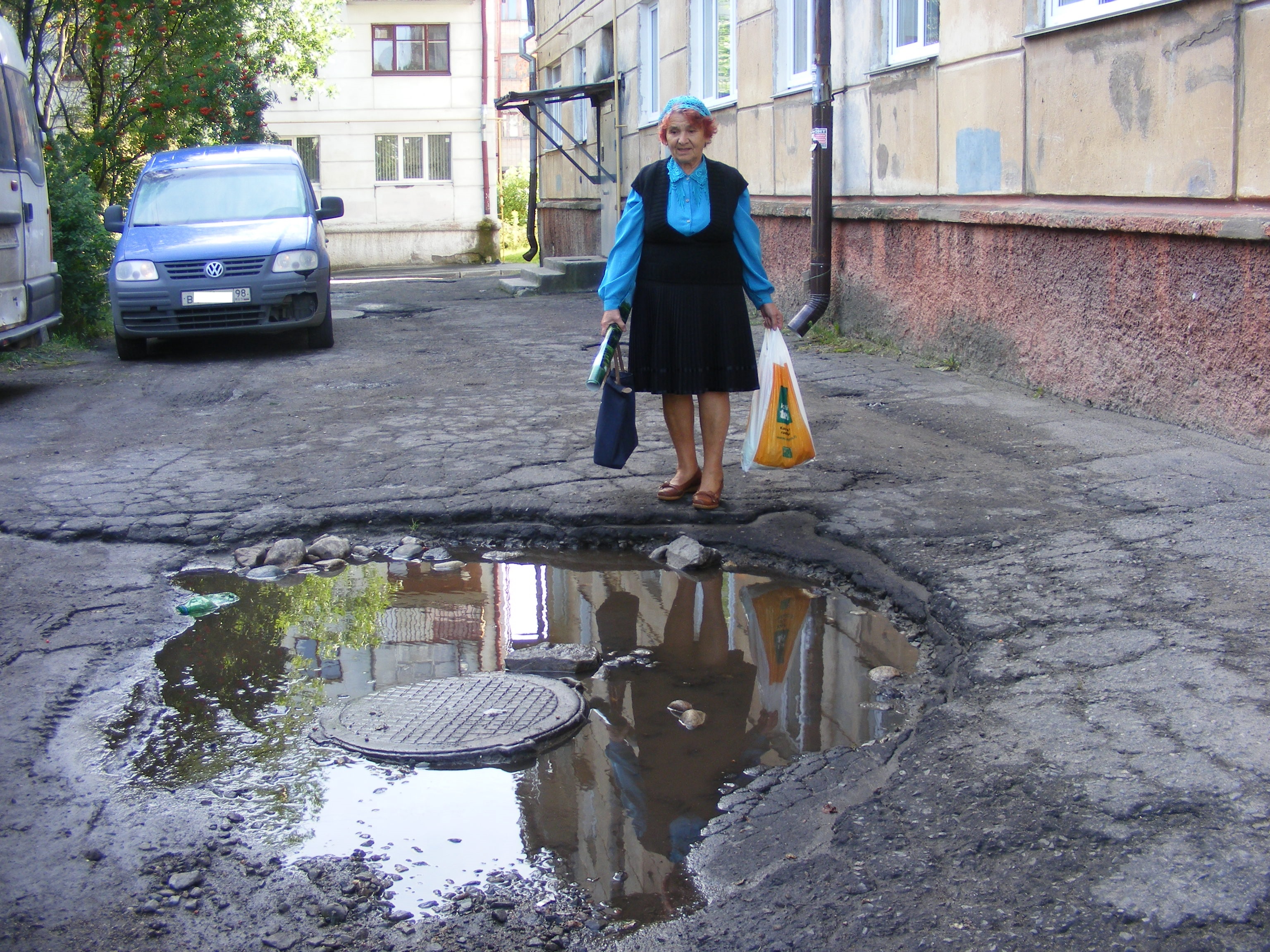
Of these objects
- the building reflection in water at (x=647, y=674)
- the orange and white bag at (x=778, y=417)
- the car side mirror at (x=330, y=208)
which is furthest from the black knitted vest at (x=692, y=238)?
the car side mirror at (x=330, y=208)

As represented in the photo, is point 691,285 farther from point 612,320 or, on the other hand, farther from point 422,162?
point 422,162

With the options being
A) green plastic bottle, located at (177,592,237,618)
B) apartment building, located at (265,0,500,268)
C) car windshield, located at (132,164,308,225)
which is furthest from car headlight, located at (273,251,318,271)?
apartment building, located at (265,0,500,268)

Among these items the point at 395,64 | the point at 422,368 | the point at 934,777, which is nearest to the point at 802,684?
the point at 934,777

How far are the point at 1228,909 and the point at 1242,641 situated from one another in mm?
1353

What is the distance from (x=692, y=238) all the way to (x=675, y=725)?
2.25 metres

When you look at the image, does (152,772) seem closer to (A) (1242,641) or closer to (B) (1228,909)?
(B) (1228,909)

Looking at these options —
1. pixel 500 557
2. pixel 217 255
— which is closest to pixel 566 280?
pixel 217 255

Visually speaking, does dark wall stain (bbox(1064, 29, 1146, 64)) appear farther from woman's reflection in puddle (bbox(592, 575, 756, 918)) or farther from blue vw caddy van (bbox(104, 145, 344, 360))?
blue vw caddy van (bbox(104, 145, 344, 360))

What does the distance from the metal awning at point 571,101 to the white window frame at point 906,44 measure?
27.1 ft

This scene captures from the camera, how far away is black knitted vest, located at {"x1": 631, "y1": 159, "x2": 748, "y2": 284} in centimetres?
473

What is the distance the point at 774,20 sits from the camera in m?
10.9

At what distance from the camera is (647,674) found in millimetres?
3514

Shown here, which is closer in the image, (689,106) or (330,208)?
(689,106)

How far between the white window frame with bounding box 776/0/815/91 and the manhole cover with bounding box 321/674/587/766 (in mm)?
8352
